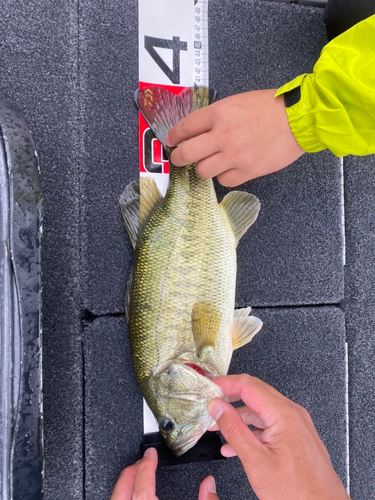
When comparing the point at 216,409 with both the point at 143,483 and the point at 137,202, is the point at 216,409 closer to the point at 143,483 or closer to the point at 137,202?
the point at 143,483

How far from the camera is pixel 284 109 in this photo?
1.08 m

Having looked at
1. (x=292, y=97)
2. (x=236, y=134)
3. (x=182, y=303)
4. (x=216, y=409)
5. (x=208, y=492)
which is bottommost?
(x=208, y=492)

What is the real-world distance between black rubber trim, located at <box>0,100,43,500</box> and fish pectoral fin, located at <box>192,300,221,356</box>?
406 millimetres

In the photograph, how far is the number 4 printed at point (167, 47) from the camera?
4.27ft

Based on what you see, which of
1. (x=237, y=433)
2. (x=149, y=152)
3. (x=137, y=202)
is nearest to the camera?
(x=237, y=433)

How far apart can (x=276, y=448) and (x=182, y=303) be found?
42cm

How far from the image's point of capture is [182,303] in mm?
1079

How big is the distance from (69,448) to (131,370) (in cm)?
31

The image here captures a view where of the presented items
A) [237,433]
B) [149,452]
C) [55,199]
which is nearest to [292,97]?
[55,199]

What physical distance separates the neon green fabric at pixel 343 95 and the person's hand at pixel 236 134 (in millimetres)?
54

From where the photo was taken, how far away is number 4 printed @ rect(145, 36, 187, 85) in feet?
4.27

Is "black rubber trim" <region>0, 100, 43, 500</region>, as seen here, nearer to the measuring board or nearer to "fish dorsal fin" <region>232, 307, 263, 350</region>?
the measuring board

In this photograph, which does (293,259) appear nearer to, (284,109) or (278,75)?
(284,109)

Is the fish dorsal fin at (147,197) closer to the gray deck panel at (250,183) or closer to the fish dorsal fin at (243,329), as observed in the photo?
the gray deck panel at (250,183)
